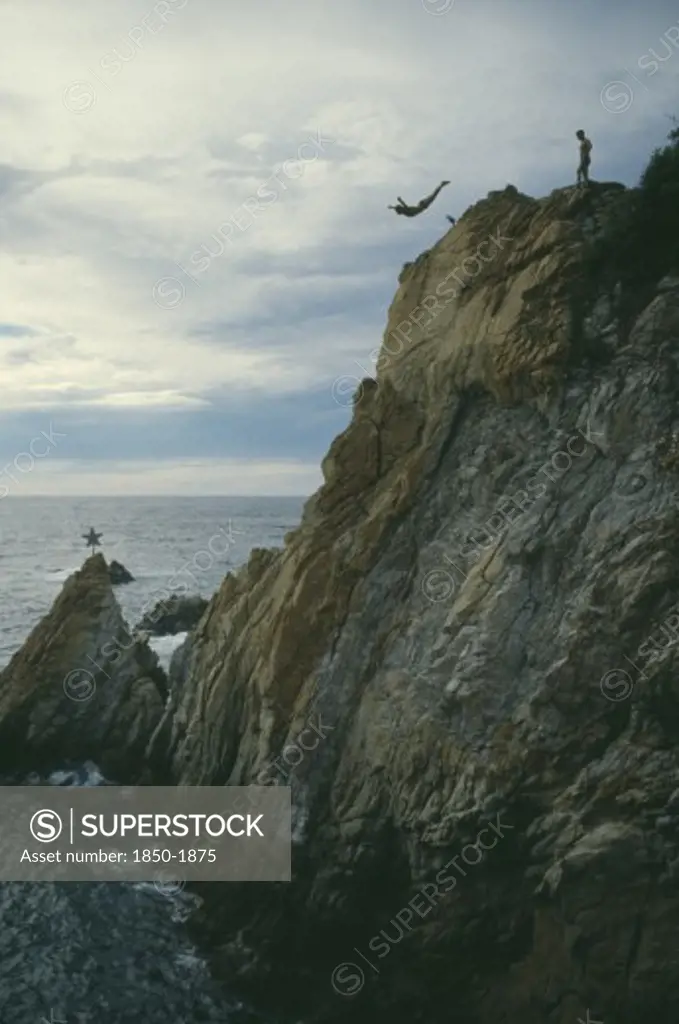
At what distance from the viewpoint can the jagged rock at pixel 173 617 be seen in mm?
49938

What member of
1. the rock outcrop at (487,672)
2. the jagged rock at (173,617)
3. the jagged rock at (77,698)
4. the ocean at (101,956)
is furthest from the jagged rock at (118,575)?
the rock outcrop at (487,672)

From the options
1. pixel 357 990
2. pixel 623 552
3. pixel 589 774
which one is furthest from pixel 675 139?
pixel 357 990

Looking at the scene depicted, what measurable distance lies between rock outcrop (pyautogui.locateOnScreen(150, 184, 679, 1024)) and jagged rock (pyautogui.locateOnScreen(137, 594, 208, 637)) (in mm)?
27100

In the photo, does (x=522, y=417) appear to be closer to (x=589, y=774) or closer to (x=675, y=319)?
(x=675, y=319)

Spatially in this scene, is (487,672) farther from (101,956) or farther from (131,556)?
(131,556)

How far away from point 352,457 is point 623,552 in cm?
793

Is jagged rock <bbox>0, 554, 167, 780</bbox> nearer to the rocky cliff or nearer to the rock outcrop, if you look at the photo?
the rocky cliff

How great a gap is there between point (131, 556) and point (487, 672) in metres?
96.7

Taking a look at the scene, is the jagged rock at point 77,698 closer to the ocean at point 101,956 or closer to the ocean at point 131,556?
the ocean at point 101,956

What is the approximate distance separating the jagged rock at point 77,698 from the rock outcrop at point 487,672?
20.6ft

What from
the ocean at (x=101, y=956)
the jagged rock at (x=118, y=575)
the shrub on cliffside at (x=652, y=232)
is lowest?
the ocean at (x=101, y=956)

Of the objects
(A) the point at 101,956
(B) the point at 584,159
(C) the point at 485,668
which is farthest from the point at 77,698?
(B) the point at 584,159

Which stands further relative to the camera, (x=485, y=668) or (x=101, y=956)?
(x=101, y=956)

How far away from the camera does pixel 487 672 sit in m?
17.0
